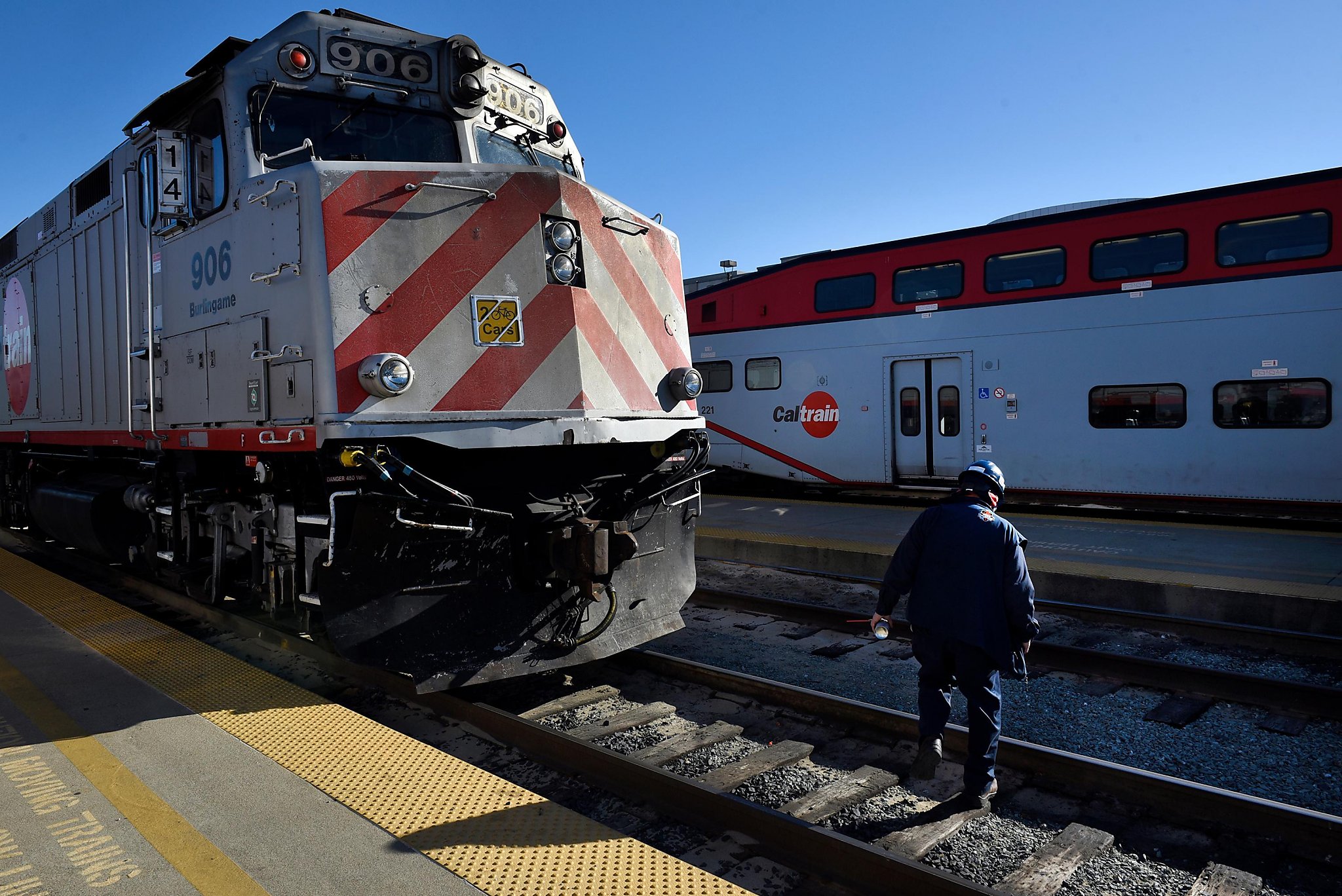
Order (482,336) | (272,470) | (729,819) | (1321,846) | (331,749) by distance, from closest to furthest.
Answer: (1321,846)
(729,819)
(331,749)
(482,336)
(272,470)

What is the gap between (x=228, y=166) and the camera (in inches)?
195

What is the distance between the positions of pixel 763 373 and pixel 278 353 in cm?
1169

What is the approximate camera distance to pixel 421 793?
3.60m

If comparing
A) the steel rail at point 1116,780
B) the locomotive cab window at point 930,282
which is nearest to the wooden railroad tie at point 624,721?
the steel rail at point 1116,780

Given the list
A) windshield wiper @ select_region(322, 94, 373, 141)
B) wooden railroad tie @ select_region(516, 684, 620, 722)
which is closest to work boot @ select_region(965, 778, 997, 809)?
wooden railroad tie @ select_region(516, 684, 620, 722)

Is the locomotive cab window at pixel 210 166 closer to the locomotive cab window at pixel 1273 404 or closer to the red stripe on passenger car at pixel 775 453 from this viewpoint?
the red stripe on passenger car at pixel 775 453

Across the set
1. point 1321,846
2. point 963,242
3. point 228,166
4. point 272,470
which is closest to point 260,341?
point 272,470

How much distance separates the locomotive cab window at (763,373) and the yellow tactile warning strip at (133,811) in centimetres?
1208

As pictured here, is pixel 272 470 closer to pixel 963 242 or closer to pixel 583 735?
pixel 583 735

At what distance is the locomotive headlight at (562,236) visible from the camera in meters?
4.83

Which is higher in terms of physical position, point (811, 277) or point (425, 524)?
point (811, 277)

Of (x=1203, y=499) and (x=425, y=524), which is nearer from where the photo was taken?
(x=425, y=524)

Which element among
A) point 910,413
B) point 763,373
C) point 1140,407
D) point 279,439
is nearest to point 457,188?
point 279,439

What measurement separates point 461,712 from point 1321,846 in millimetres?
4149
